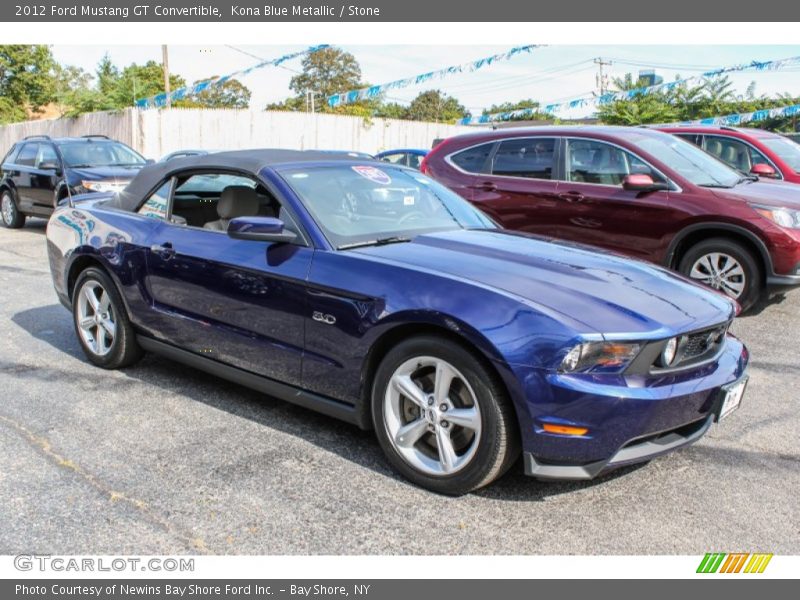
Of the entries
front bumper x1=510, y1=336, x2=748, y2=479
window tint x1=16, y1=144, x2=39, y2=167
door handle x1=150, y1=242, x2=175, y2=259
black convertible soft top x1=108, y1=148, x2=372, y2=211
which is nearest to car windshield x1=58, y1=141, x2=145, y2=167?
window tint x1=16, y1=144, x2=39, y2=167

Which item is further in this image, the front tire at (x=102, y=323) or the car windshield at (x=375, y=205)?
the front tire at (x=102, y=323)

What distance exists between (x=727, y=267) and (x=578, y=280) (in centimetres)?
402

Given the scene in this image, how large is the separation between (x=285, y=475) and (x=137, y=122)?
19199 mm

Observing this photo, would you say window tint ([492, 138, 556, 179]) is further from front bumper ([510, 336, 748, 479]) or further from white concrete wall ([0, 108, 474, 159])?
white concrete wall ([0, 108, 474, 159])

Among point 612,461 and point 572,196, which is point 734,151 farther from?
point 612,461

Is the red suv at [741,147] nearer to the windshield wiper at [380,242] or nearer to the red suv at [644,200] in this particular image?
the red suv at [644,200]

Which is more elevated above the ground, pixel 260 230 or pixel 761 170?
pixel 761 170

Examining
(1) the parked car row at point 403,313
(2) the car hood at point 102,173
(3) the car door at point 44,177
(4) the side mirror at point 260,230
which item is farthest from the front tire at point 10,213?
(4) the side mirror at point 260,230

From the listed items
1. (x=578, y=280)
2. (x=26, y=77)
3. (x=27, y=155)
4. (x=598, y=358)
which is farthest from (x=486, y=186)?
(x=26, y=77)

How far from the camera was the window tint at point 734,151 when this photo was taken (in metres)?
9.58

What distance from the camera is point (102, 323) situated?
5.06 meters

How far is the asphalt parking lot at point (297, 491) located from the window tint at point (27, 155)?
9.63 metres

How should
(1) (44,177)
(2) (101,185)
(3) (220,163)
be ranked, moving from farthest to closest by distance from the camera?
(1) (44,177), (2) (101,185), (3) (220,163)

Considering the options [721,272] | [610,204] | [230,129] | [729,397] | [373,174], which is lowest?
[729,397]
